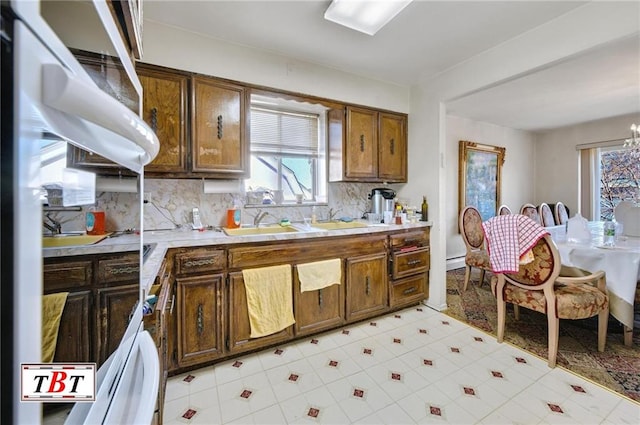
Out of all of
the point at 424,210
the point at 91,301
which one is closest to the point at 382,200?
the point at 424,210

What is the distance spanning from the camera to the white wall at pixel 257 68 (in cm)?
210

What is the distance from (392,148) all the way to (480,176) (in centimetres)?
251

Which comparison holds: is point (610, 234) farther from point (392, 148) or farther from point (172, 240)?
point (172, 240)

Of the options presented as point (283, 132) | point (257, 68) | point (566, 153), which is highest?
point (257, 68)

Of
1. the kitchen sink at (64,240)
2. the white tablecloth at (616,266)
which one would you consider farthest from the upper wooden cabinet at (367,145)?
the kitchen sink at (64,240)

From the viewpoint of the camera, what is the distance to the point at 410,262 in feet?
9.57

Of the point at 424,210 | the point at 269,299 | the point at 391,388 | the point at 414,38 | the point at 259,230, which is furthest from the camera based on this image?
the point at 424,210

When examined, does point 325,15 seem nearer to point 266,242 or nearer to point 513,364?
point 266,242

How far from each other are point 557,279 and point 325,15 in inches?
100

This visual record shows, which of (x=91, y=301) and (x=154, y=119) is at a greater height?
(x=154, y=119)

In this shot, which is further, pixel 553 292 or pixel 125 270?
pixel 553 292

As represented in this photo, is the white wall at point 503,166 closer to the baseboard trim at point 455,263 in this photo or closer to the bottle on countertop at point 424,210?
the baseboard trim at point 455,263

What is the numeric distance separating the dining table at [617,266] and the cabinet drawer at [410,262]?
1.17m

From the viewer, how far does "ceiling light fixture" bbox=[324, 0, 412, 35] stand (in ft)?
5.77
